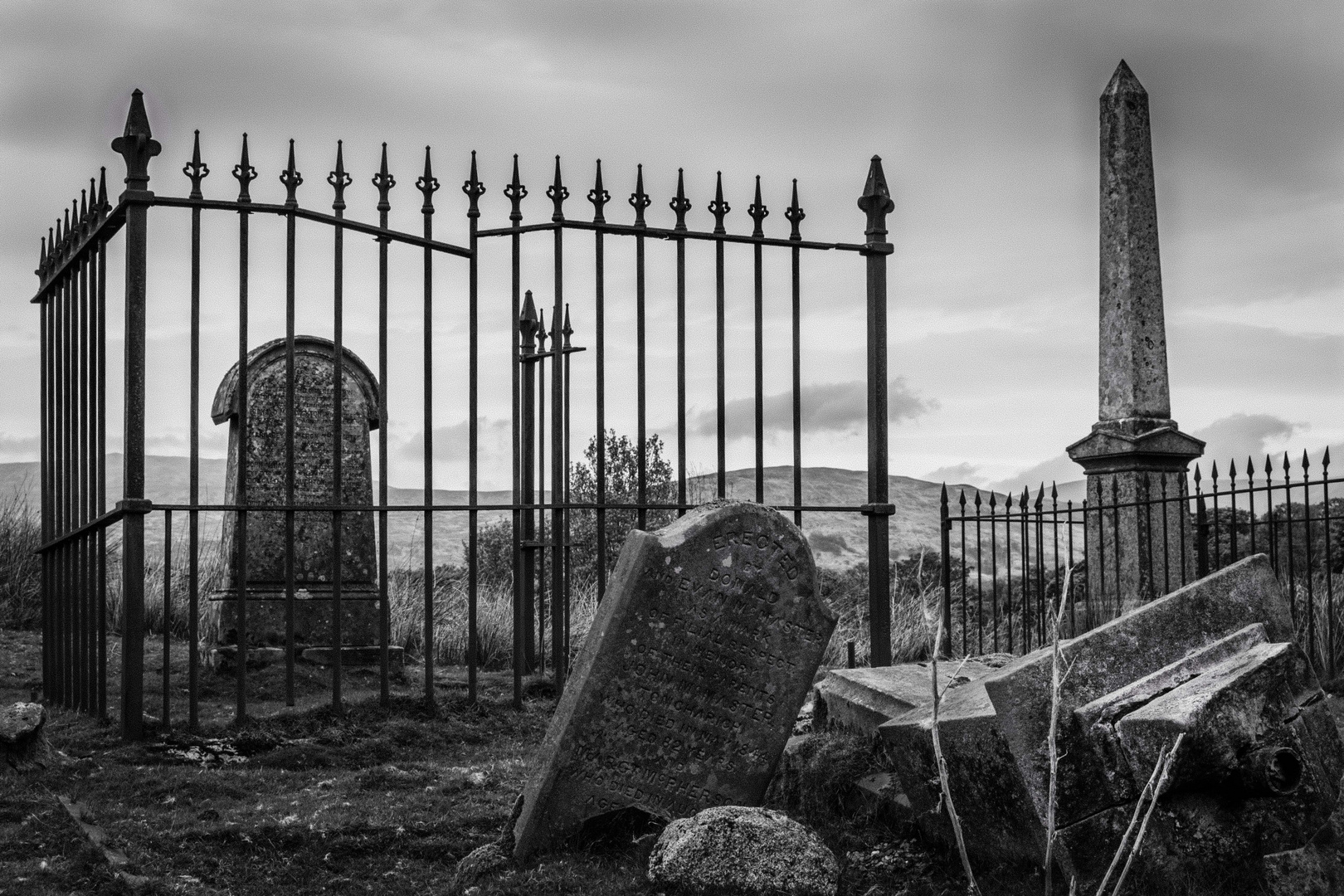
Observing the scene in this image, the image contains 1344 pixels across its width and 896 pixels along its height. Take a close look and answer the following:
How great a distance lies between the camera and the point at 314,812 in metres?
5.25

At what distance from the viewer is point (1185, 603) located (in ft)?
15.2

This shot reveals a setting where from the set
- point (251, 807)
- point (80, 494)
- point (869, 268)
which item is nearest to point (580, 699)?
point (251, 807)

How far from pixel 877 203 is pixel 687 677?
4028 mm

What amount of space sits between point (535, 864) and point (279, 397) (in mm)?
6205

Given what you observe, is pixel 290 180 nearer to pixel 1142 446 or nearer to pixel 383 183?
pixel 383 183

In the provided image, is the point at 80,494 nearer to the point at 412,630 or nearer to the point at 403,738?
the point at 403,738

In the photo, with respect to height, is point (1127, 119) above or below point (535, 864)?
above

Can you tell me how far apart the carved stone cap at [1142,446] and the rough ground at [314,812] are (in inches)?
245

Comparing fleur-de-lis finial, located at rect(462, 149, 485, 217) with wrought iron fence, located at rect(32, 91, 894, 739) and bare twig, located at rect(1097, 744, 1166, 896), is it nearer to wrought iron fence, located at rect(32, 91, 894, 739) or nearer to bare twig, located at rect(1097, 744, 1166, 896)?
wrought iron fence, located at rect(32, 91, 894, 739)

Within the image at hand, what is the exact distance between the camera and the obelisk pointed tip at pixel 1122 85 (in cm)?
1160

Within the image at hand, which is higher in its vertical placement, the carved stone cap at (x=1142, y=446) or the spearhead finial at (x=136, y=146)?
the spearhead finial at (x=136, y=146)

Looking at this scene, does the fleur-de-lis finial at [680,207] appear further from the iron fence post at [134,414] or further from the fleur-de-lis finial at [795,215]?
the iron fence post at [134,414]

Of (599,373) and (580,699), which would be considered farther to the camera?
→ (599,373)

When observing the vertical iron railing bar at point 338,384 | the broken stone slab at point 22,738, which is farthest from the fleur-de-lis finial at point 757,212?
the broken stone slab at point 22,738
